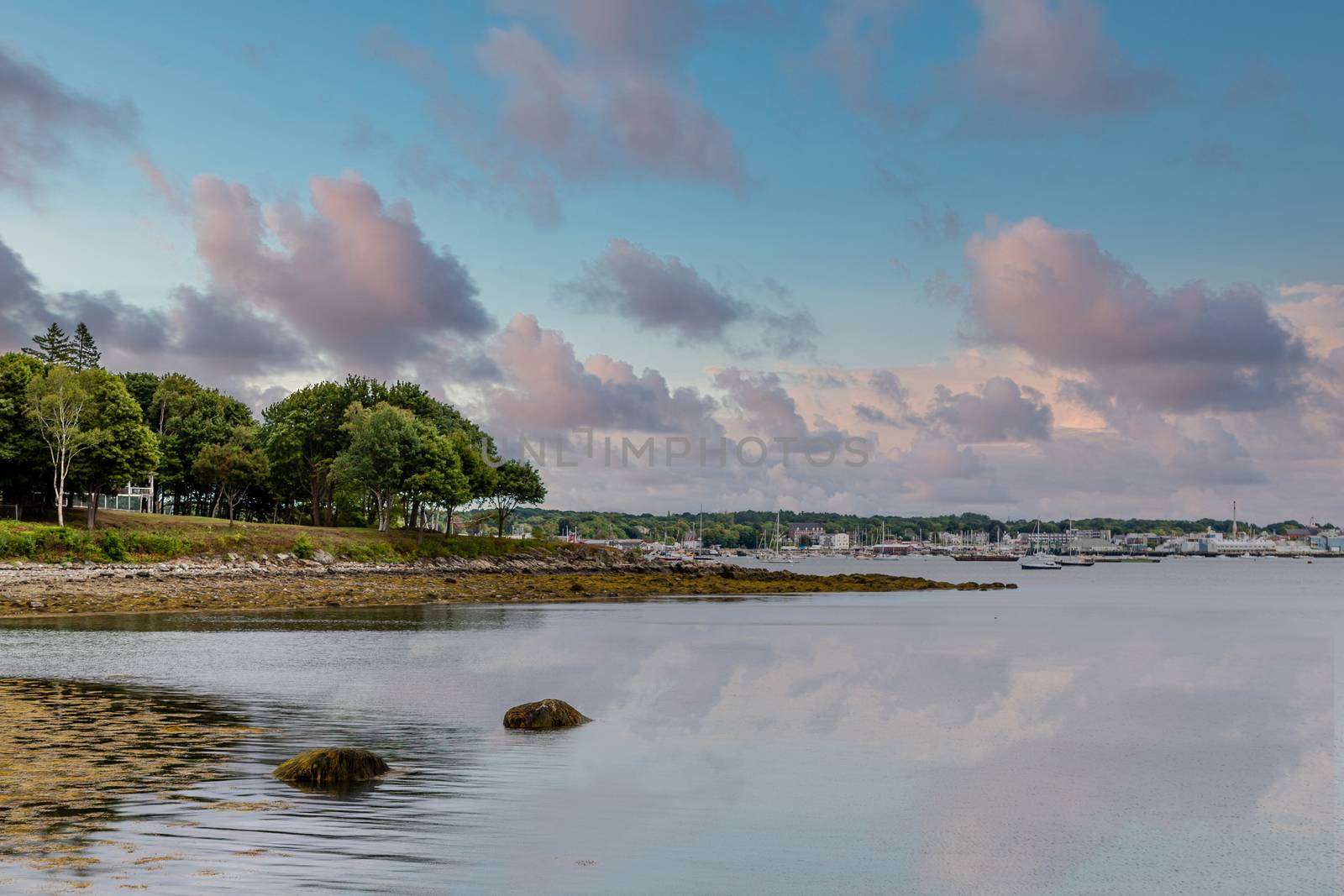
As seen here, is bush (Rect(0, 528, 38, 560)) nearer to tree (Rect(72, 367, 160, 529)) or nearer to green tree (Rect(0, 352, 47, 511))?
tree (Rect(72, 367, 160, 529))

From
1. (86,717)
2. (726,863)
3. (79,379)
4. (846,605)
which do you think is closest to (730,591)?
(846,605)

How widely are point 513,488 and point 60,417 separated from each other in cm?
6476

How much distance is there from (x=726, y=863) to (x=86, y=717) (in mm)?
16222

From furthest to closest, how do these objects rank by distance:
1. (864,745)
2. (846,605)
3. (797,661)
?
(846,605), (797,661), (864,745)

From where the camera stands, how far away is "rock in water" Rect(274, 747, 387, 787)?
16.9 m

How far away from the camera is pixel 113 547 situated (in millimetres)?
84062

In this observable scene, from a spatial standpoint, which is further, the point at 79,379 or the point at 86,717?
the point at 79,379

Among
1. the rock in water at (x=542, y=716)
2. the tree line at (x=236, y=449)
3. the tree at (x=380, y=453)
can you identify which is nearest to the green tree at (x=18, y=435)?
the tree line at (x=236, y=449)

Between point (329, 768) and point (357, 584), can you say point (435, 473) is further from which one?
point (329, 768)

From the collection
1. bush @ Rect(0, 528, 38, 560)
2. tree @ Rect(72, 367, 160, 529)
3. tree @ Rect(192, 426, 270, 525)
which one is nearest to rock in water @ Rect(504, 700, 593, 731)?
bush @ Rect(0, 528, 38, 560)

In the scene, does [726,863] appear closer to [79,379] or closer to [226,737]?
[226,737]

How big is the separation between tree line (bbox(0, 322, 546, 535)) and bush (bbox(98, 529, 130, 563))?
165 inches

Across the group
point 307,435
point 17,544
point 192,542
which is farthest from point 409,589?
point 307,435

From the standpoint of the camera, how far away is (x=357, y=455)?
114 m
